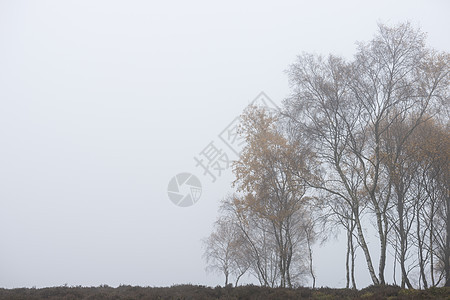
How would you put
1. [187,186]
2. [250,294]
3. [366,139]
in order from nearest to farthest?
1. [250,294]
2. [366,139]
3. [187,186]

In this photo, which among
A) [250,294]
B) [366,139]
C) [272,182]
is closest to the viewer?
[250,294]

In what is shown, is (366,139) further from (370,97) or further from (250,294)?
(250,294)

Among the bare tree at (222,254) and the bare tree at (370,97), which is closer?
the bare tree at (370,97)

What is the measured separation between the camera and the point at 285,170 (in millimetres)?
18375

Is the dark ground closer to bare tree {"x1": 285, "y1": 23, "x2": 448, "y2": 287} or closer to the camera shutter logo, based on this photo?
bare tree {"x1": 285, "y1": 23, "x2": 448, "y2": 287}

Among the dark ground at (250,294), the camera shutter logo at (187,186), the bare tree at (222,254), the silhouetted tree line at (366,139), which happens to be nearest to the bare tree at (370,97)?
the silhouetted tree line at (366,139)

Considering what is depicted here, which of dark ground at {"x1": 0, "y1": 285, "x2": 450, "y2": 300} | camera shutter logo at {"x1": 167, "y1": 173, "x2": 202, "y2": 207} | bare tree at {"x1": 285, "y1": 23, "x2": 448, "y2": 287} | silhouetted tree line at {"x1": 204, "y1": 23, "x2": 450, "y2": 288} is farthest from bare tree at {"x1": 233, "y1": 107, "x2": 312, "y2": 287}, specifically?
camera shutter logo at {"x1": 167, "y1": 173, "x2": 202, "y2": 207}

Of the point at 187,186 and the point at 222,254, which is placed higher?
the point at 187,186

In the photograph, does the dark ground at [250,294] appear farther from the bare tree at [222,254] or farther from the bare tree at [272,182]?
the bare tree at [222,254]

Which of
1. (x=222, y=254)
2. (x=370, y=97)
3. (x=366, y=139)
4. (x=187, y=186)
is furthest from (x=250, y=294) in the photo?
(x=187, y=186)

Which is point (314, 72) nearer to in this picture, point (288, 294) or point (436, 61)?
point (436, 61)

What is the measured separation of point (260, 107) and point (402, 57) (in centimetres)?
924

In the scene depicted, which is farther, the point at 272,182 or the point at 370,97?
the point at 272,182

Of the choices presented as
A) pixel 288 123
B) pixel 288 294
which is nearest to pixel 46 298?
pixel 288 294
